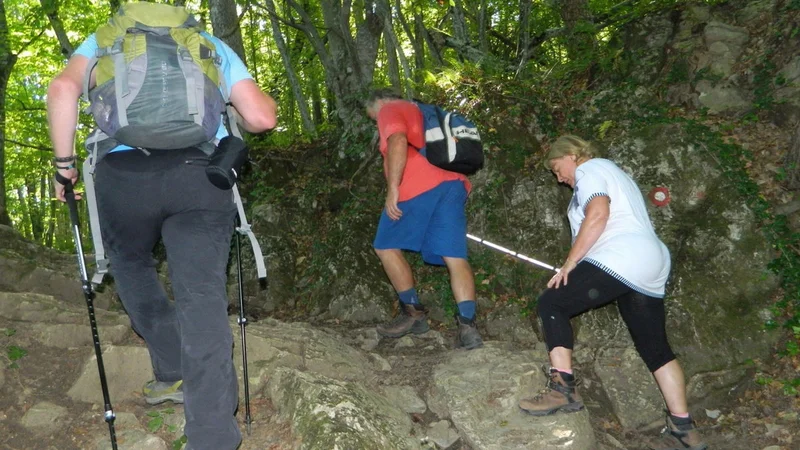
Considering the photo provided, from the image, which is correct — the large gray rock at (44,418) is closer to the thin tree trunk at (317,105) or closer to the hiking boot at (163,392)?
the hiking boot at (163,392)

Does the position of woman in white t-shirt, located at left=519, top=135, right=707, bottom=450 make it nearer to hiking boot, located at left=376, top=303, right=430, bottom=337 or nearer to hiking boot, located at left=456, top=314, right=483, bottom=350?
hiking boot, located at left=456, top=314, right=483, bottom=350

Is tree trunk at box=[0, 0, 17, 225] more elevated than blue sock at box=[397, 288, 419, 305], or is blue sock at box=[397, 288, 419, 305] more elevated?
tree trunk at box=[0, 0, 17, 225]

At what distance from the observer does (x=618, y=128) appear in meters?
7.46

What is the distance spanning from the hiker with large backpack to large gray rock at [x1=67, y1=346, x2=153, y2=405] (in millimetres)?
1351

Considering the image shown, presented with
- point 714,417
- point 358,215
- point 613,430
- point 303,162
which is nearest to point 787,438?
point 714,417

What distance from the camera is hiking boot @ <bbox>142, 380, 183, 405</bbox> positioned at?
3.99 meters

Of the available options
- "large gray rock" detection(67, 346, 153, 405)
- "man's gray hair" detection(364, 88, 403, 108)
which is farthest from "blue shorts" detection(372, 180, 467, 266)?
"large gray rock" detection(67, 346, 153, 405)

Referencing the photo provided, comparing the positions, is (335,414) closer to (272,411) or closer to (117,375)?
(272,411)

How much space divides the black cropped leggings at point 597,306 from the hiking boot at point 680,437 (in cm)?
41

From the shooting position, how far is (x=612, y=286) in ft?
14.6

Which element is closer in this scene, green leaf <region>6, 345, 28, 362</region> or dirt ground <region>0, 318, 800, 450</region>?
dirt ground <region>0, 318, 800, 450</region>

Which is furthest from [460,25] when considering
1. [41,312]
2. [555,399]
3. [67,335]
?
[67,335]

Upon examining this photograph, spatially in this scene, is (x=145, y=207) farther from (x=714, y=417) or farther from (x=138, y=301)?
(x=714, y=417)

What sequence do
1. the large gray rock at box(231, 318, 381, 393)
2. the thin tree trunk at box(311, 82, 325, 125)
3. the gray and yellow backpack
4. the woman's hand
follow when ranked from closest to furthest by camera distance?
the gray and yellow backpack, the woman's hand, the large gray rock at box(231, 318, 381, 393), the thin tree trunk at box(311, 82, 325, 125)
